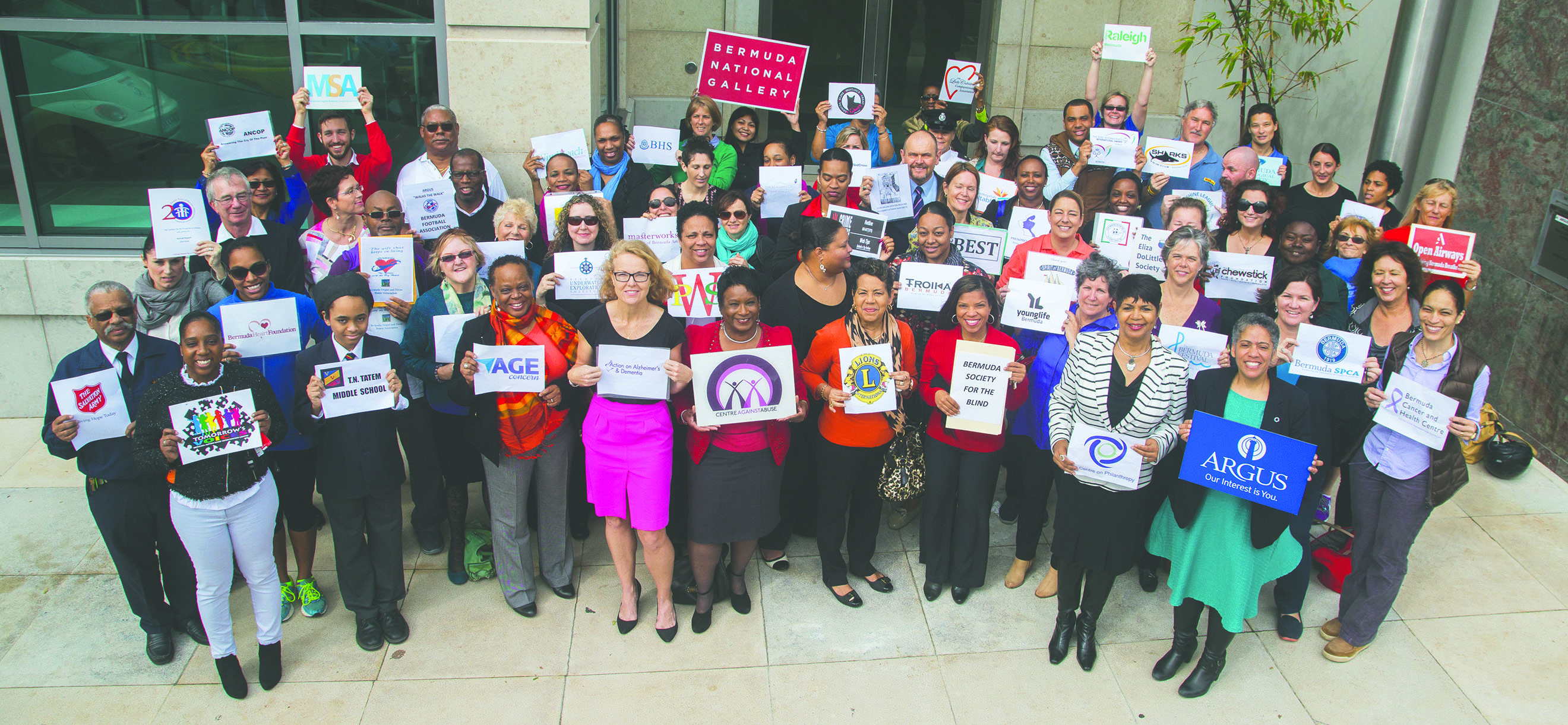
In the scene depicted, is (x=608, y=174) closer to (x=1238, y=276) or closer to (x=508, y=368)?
(x=508, y=368)

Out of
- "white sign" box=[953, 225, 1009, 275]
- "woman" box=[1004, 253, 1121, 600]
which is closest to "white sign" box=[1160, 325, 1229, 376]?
"woman" box=[1004, 253, 1121, 600]

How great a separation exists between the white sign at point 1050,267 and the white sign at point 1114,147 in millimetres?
1904

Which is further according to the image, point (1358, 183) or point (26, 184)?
point (1358, 183)

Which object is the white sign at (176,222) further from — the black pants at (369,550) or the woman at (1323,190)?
the woman at (1323,190)

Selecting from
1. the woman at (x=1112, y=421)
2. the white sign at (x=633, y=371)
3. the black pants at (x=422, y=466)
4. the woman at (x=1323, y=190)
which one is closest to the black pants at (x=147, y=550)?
the black pants at (x=422, y=466)

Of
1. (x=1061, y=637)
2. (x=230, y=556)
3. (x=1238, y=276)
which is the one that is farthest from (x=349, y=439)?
(x=1238, y=276)

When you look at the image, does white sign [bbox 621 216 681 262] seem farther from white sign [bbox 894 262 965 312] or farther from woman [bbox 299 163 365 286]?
woman [bbox 299 163 365 286]

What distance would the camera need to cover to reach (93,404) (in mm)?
4918

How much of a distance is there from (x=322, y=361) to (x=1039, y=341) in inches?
165

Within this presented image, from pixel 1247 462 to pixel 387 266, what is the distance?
4844mm

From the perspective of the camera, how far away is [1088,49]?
11922 mm

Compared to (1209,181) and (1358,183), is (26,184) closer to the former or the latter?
(1209,181)

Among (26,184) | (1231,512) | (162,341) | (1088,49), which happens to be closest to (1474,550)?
(1231,512)

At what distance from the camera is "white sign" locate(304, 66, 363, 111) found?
7.55 metres
